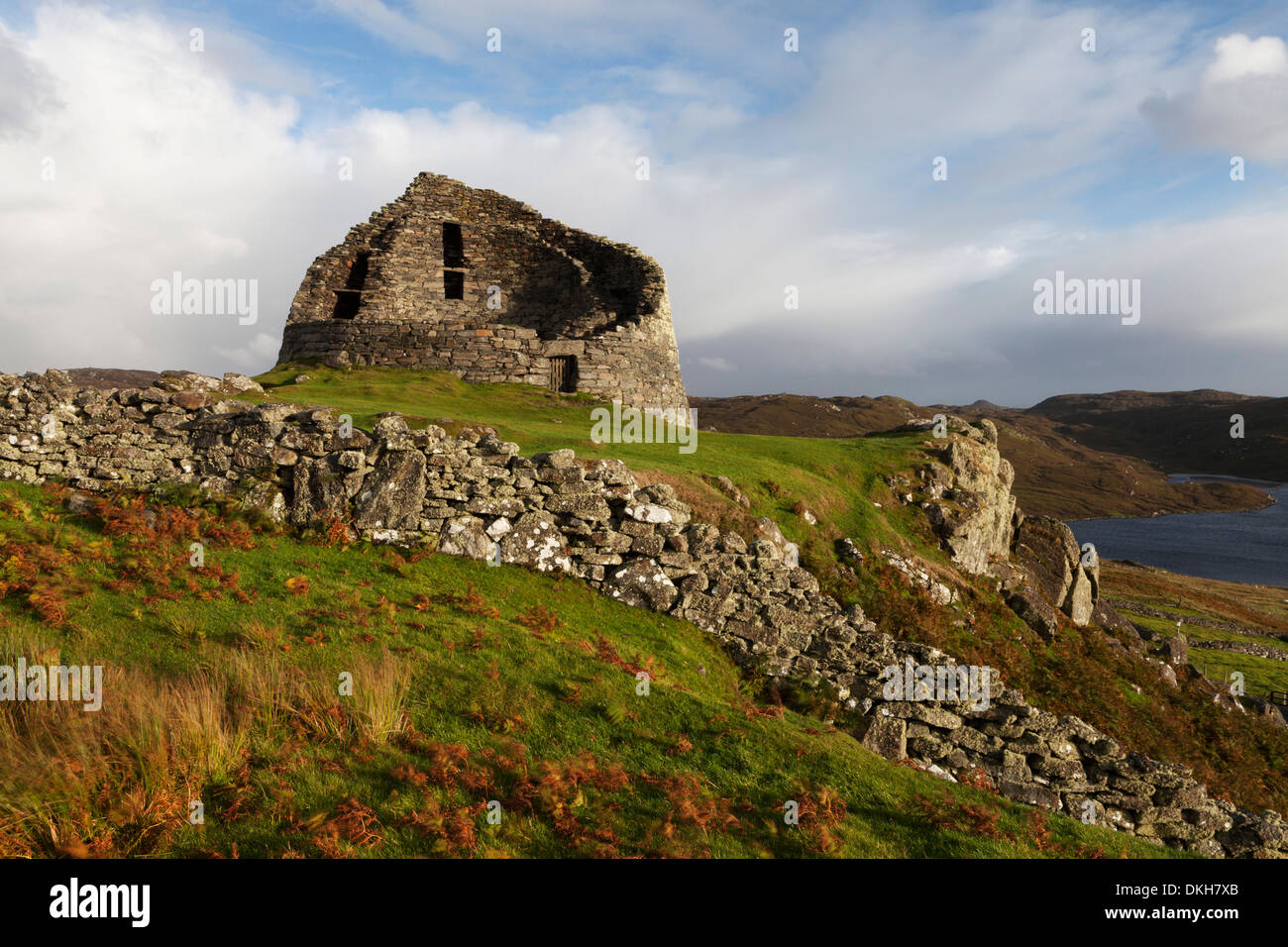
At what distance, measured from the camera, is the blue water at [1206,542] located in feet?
349

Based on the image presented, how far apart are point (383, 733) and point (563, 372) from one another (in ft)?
70.5

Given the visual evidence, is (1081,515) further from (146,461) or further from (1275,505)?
(146,461)

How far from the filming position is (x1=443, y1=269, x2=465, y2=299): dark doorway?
32.6 m

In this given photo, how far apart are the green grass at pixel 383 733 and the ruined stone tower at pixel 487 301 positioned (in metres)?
16.9

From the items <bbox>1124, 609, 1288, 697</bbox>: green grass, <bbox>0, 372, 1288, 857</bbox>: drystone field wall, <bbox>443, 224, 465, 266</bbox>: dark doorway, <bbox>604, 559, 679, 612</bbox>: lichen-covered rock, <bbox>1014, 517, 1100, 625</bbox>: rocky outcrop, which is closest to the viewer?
<bbox>0, 372, 1288, 857</bbox>: drystone field wall

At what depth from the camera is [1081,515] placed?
175m

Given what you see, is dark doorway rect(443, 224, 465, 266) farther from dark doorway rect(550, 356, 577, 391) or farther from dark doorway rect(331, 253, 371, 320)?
dark doorway rect(550, 356, 577, 391)

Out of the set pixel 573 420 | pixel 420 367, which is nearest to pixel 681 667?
pixel 573 420

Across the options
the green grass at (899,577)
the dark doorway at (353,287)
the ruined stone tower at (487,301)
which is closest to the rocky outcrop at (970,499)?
the green grass at (899,577)

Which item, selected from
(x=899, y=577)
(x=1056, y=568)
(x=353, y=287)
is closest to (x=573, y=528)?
(x=899, y=577)

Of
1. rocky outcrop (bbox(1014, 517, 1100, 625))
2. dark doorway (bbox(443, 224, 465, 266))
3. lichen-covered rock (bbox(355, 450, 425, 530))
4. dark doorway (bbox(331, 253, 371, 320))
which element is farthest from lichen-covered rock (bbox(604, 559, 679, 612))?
dark doorway (bbox(443, 224, 465, 266))

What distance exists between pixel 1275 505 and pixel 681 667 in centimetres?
25553

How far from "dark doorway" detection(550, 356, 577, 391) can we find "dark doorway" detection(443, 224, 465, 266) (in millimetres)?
9460

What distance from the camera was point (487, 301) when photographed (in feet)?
106
